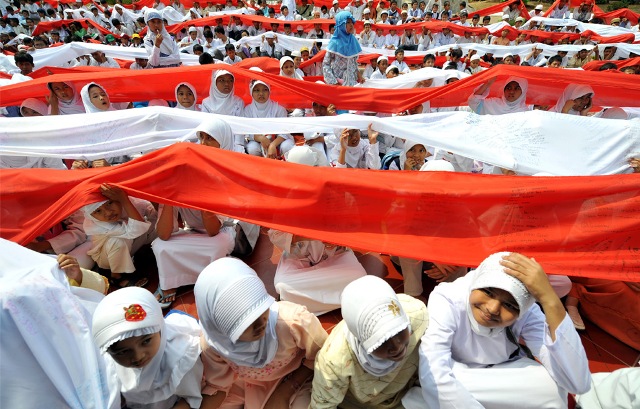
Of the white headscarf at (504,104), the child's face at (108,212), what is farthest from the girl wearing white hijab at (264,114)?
the white headscarf at (504,104)

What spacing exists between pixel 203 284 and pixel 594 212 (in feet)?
7.03

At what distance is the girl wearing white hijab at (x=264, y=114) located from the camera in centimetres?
415

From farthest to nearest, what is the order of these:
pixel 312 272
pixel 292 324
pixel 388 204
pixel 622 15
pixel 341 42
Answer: pixel 622 15 < pixel 341 42 < pixel 312 272 < pixel 388 204 < pixel 292 324

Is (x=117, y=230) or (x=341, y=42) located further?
(x=341, y=42)

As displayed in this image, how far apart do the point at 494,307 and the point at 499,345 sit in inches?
13.6

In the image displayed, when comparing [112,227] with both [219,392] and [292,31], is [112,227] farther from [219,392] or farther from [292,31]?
[292,31]

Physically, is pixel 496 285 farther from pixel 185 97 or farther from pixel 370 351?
pixel 185 97

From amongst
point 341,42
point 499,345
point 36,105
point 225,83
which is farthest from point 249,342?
point 341,42

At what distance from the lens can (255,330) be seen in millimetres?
1496

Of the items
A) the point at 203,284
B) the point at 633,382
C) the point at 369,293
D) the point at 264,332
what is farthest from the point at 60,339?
the point at 633,382

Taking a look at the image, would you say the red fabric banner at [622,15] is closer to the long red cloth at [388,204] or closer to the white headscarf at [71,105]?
the long red cloth at [388,204]

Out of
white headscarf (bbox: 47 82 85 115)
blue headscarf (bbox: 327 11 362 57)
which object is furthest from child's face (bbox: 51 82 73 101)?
blue headscarf (bbox: 327 11 362 57)

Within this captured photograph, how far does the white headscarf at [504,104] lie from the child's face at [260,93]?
2425mm

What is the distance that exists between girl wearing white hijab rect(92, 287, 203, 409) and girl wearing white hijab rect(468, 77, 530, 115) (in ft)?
11.6
